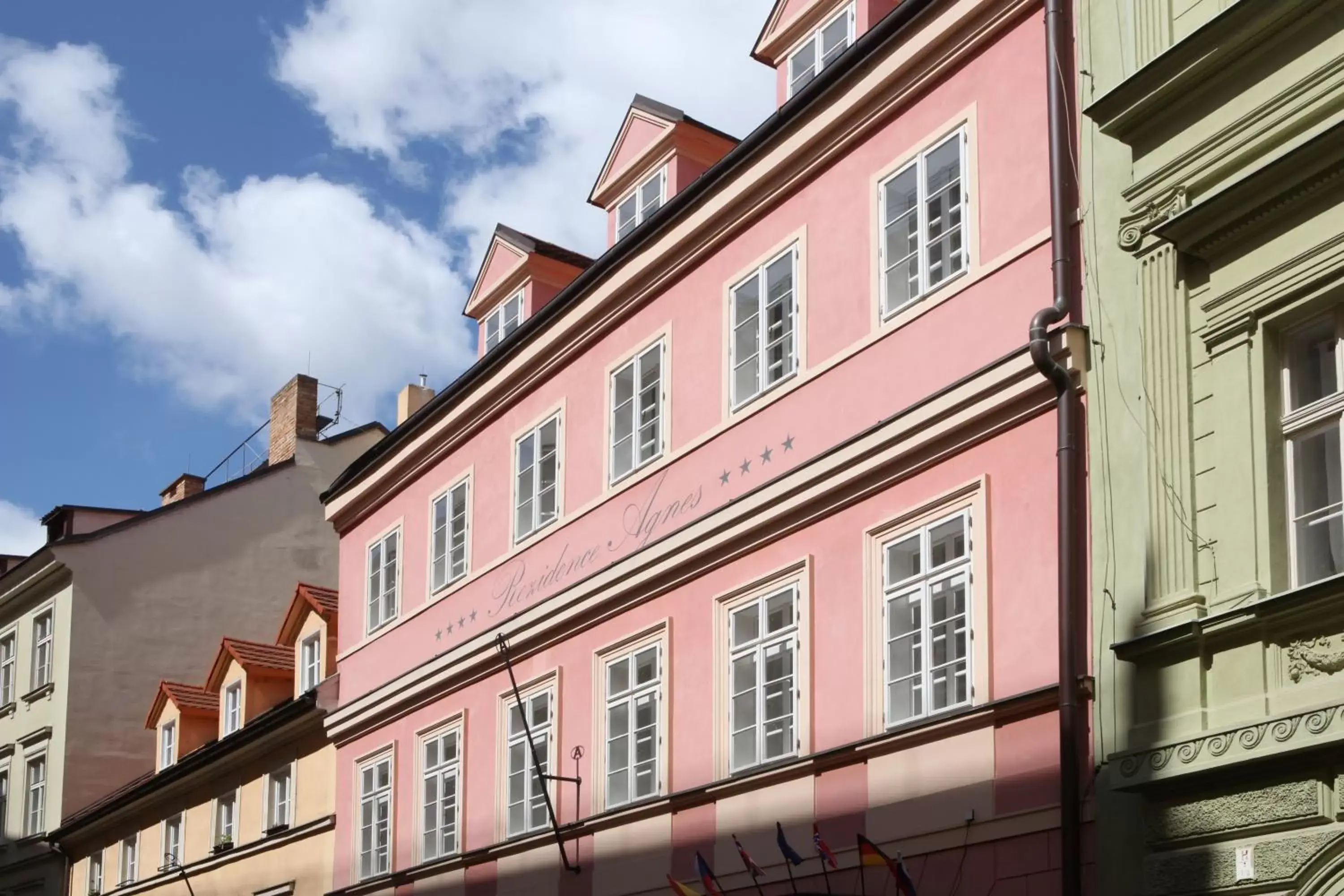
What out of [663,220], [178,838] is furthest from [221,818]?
[663,220]

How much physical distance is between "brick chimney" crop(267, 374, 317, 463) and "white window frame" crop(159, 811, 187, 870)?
10.1m

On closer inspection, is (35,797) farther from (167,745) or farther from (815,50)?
(815,50)

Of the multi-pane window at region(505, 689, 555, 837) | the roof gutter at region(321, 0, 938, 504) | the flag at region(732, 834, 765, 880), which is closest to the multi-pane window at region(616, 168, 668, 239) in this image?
the roof gutter at region(321, 0, 938, 504)

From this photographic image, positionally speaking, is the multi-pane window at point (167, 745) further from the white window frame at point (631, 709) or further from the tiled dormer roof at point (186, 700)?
the white window frame at point (631, 709)

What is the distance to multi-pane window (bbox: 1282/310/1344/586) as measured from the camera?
40.9 ft

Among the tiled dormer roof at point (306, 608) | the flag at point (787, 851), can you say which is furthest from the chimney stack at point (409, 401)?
the flag at point (787, 851)

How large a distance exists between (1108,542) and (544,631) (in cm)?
948

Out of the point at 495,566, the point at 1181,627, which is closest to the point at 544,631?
the point at 495,566

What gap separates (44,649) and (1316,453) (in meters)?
33.8

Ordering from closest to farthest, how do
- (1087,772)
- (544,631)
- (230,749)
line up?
(1087,772)
(544,631)
(230,749)

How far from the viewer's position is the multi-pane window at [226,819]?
31.7 metres

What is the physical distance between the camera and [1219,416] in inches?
515

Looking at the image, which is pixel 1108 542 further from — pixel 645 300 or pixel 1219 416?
pixel 645 300

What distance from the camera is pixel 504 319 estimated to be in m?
26.8
